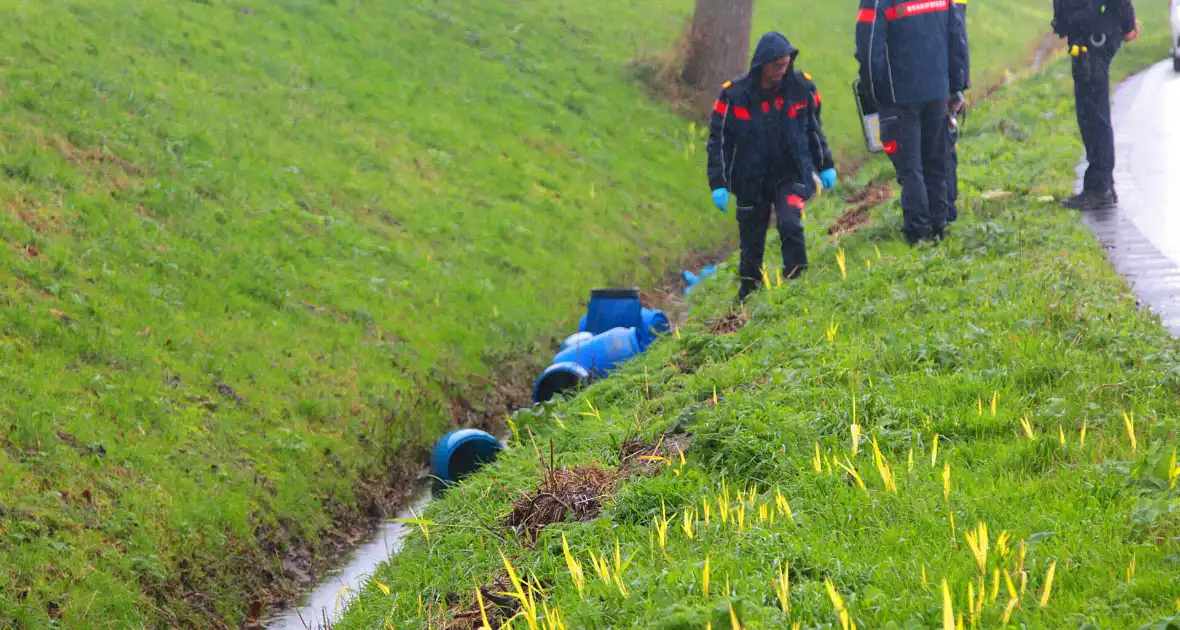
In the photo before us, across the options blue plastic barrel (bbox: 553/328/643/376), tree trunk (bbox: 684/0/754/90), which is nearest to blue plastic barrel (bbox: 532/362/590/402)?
blue plastic barrel (bbox: 553/328/643/376)

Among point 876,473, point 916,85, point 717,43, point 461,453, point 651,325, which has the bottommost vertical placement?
point 461,453

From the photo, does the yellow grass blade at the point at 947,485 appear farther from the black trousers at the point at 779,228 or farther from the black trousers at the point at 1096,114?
the black trousers at the point at 1096,114

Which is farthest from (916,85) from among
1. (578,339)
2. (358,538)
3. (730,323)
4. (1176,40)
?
(1176,40)

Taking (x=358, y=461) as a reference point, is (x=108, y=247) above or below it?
above

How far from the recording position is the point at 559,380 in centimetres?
1002

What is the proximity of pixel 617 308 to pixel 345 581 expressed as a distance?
416cm

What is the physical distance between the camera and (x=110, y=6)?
1434 centimetres

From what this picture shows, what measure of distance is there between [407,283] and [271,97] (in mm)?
4078

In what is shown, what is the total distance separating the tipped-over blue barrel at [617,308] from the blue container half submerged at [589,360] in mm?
394

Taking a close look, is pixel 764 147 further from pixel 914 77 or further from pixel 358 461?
pixel 358 461

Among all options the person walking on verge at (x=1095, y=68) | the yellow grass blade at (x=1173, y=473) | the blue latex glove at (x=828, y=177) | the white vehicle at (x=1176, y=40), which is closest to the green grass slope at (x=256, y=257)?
the blue latex glove at (x=828, y=177)

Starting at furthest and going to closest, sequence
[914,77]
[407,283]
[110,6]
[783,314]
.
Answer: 1. [110,6]
2. [407,283]
3. [914,77]
4. [783,314]

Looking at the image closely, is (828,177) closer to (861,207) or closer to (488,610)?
(861,207)

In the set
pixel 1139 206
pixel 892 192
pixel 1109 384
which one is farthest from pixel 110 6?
pixel 1109 384
